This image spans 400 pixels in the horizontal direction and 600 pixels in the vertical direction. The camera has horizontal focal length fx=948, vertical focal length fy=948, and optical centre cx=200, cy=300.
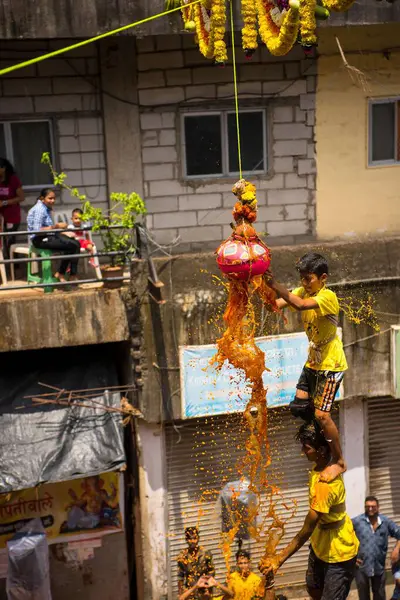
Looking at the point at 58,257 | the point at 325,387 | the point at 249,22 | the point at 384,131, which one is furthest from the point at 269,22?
the point at 384,131

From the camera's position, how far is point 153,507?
1196 centimetres

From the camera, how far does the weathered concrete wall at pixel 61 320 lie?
11.0 metres

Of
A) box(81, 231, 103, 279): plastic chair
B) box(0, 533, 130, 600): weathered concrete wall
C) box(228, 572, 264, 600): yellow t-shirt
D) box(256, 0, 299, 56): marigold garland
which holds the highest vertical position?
box(256, 0, 299, 56): marigold garland

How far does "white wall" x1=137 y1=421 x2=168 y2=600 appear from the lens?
11.8m

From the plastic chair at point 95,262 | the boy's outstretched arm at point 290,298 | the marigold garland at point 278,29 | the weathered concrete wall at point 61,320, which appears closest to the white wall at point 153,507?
the weathered concrete wall at point 61,320

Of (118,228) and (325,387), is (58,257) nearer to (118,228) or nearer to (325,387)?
(118,228)

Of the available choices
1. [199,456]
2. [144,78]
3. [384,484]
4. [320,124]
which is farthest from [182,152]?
[384,484]

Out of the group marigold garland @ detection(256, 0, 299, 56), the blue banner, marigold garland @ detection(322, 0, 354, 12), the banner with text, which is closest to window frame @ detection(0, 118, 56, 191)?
the blue banner

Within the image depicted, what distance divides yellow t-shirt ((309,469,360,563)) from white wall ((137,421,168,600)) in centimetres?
385

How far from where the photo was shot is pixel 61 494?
1166cm

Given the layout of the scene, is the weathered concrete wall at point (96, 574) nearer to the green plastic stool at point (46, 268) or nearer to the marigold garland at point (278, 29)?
the green plastic stool at point (46, 268)

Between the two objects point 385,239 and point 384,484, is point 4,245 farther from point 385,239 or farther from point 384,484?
point 384,484

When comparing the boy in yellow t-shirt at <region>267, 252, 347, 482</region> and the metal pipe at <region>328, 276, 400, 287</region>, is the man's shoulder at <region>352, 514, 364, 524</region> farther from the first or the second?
the boy in yellow t-shirt at <region>267, 252, 347, 482</region>

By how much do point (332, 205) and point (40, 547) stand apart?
19.7 ft
